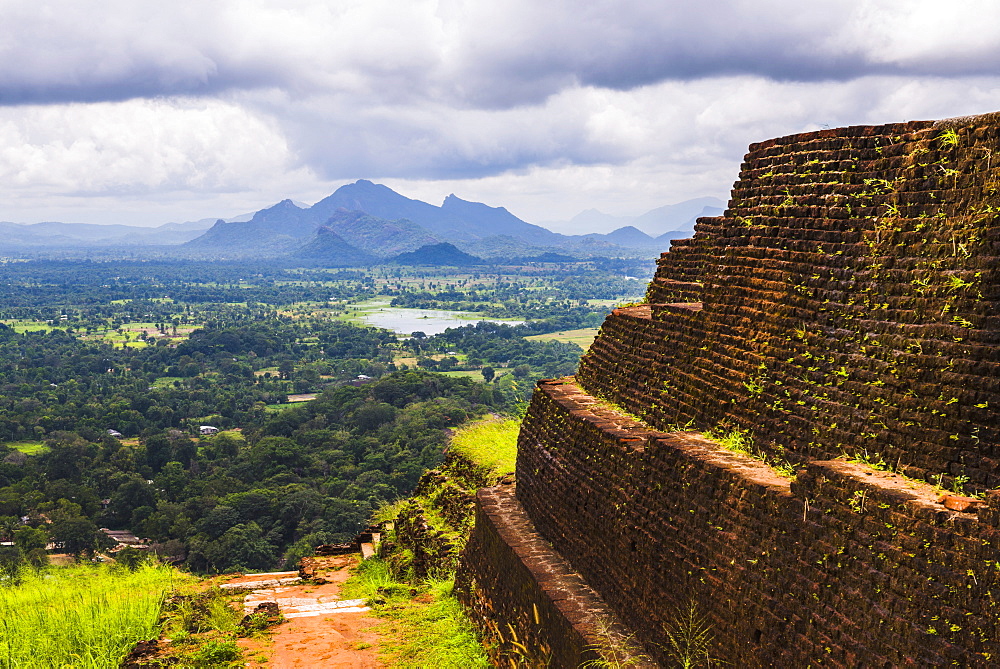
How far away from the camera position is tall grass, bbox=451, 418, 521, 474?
37.9 ft

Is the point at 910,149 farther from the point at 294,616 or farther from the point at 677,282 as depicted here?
the point at 294,616

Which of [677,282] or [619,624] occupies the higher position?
[677,282]

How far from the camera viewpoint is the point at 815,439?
4.86 m

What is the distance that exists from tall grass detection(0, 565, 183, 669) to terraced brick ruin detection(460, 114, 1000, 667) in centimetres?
406

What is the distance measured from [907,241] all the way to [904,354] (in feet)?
2.06

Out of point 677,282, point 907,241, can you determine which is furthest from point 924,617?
point 677,282

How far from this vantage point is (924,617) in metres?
3.73

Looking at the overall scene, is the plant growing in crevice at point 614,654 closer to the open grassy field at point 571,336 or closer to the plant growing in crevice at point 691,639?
the plant growing in crevice at point 691,639

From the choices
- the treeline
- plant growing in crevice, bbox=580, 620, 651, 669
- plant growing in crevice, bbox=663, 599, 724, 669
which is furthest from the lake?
plant growing in crevice, bbox=663, 599, 724, 669

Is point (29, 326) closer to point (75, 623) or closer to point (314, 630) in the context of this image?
point (75, 623)

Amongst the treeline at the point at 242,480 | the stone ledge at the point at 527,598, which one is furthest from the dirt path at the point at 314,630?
the treeline at the point at 242,480

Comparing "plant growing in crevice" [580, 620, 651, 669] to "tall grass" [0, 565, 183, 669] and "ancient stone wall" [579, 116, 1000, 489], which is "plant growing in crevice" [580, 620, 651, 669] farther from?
"tall grass" [0, 565, 183, 669]

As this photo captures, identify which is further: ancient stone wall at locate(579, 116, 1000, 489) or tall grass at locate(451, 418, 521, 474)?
tall grass at locate(451, 418, 521, 474)

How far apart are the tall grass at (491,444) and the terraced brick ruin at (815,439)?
4177mm
